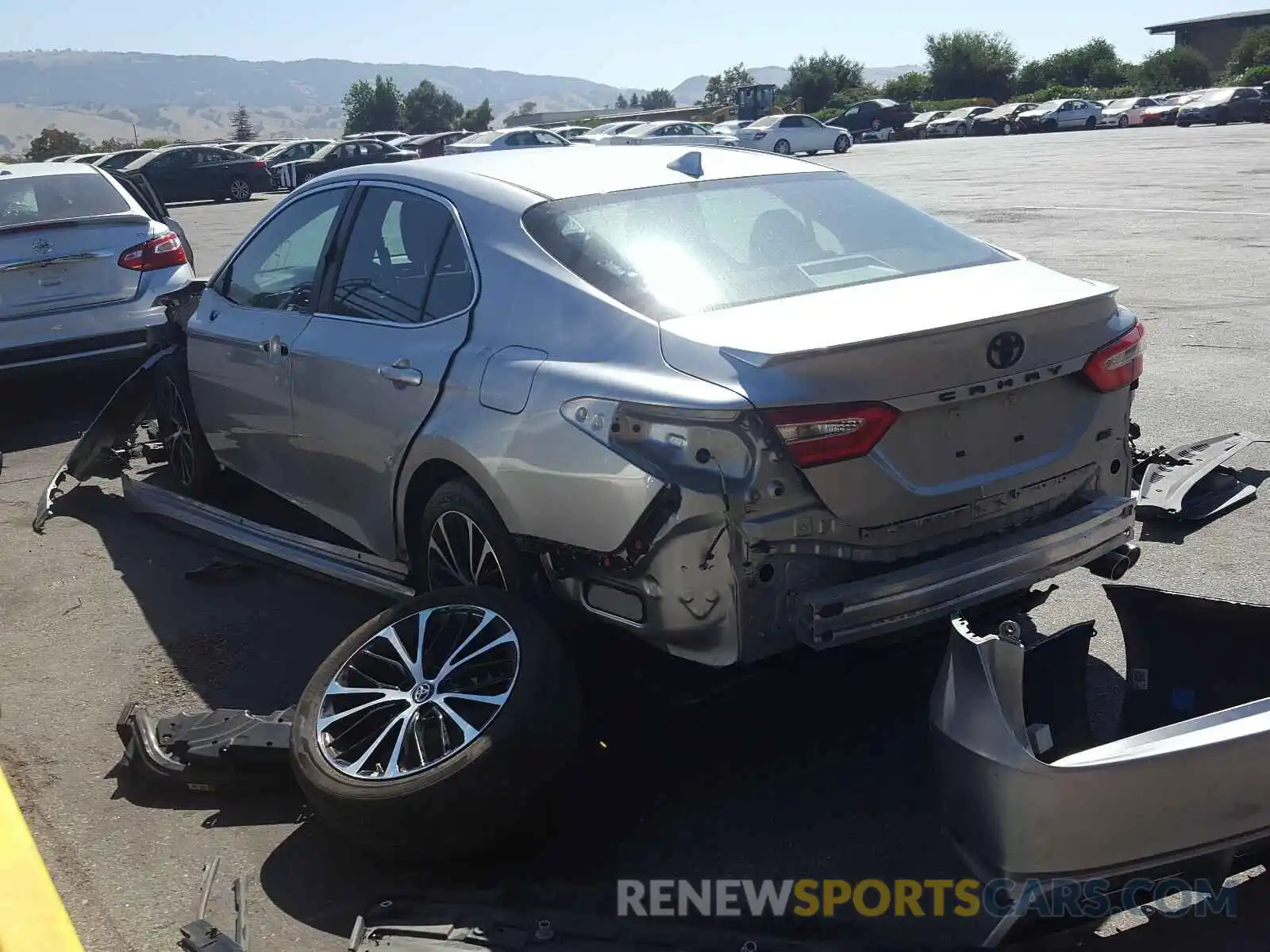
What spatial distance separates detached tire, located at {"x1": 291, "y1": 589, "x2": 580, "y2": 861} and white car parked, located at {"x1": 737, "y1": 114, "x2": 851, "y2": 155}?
44797mm

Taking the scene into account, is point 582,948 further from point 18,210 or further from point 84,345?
point 18,210

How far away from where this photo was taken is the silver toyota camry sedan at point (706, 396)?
3.36 m

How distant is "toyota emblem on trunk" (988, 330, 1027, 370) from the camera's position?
3.58 metres

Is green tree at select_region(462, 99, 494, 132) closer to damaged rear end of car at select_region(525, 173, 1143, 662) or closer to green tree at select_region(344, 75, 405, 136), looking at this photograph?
green tree at select_region(344, 75, 405, 136)

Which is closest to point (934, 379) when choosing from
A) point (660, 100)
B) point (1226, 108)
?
point (1226, 108)

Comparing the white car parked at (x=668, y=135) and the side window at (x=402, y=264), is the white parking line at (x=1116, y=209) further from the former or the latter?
the white car parked at (x=668, y=135)

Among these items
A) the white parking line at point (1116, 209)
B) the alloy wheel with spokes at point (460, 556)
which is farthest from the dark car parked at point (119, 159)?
the alloy wheel with spokes at point (460, 556)

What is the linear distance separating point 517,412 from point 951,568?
1.30m

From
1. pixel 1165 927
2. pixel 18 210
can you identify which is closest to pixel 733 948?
pixel 1165 927

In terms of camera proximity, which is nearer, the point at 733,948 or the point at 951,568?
the point at 733,948

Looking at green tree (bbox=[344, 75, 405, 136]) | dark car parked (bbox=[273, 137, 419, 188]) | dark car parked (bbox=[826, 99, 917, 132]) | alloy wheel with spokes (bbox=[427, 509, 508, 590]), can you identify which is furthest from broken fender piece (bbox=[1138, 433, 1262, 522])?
green tree (bbox=[344, 75, 405, 136])

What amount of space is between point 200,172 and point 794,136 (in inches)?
861

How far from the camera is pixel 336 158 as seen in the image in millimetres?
40375

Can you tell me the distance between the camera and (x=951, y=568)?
3549 millimetres
